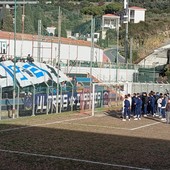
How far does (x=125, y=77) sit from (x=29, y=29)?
11330 millimetres

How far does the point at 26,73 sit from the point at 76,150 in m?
15.7

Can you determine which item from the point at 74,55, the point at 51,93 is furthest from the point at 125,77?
the point at 51,93

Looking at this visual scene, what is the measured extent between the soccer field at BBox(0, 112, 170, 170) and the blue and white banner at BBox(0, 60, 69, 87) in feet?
10.4

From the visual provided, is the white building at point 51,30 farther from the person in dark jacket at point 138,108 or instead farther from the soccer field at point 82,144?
the soccer field at point 82,144

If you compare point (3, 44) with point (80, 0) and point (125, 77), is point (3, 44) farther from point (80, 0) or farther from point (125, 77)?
point (80, 0)

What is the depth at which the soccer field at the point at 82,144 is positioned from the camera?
15148mm

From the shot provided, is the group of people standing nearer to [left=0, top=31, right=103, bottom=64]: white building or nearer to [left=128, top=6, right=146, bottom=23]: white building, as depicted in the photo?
[left=0, top=31, right=103, bottom=64]: white building

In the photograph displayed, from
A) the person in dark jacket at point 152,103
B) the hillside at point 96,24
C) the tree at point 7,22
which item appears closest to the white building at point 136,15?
the hillside at point 96,24

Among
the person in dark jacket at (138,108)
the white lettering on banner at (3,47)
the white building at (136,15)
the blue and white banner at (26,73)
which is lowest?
the person in dark jacket at (138,108)

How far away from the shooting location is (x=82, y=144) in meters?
19.1

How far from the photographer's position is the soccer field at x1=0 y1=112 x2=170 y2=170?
15148 millimetres

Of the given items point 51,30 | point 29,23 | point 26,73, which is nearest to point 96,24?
point 51,30

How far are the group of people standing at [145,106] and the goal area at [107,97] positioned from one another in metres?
3.02

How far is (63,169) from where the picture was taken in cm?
1413
